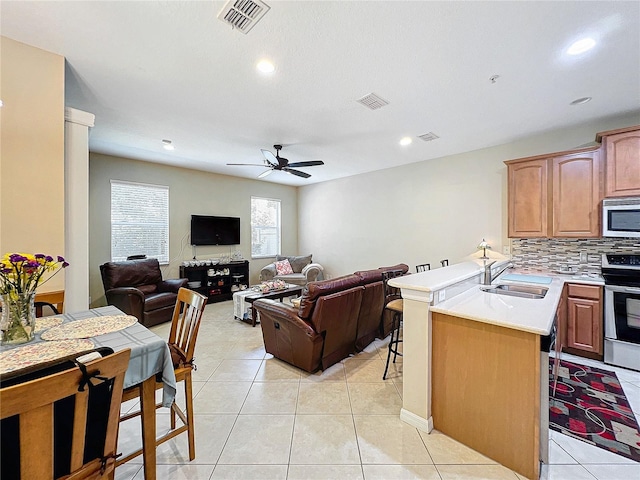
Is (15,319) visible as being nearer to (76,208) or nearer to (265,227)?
(76,208)

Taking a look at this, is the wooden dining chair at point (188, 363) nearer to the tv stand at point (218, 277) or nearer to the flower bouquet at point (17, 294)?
the flower bouquet at point (17, 294)

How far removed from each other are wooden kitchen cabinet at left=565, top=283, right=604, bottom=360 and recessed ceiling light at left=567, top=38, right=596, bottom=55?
2377mm

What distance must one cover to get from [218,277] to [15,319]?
4.48m

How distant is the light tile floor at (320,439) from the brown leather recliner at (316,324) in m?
0.20

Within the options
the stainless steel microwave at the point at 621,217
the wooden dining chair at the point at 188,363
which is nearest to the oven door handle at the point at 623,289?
the stainless steel microwave at the point at 621,217

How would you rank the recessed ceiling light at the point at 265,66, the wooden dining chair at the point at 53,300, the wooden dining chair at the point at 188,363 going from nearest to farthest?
the wooden dining chair at the point at 188,363, the wooden dining chair at the point at 53,300, the recessed ceiling light at the point at 265,66

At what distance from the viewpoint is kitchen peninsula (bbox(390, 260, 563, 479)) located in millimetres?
1583

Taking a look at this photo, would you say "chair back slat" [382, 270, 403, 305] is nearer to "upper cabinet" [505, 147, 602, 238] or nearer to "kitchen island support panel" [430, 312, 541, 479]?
"kitchen island support panel" [430, 312, 541, 479]

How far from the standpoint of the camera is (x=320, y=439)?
1913mm

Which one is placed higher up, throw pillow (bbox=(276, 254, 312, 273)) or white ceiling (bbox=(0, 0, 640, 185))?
white ceiling (bbox=(0, 0, 640, 185))

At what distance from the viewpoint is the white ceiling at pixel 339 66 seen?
1.76 m

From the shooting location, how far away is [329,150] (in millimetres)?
4496

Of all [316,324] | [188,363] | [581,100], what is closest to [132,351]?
[188,363]

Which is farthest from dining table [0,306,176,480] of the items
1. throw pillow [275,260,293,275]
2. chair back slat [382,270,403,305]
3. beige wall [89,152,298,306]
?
throw pillow [275,260,293,275]
